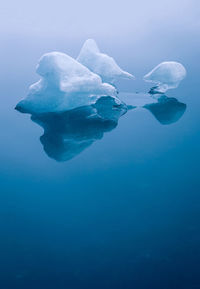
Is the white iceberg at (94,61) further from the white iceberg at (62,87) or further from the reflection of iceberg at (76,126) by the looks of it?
the white iceberg at (62,87)

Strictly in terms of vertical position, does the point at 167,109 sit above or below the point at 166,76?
below

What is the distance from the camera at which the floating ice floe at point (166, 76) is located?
28.7 feet

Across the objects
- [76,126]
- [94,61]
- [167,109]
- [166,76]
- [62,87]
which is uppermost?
[94,61]

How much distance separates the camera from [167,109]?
25.7ft

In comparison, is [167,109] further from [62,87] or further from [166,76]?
[62,87]

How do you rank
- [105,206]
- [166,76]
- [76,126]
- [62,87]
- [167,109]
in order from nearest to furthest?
[105,206] → [76,126] → [62,87] → [167,109] → [166,76]

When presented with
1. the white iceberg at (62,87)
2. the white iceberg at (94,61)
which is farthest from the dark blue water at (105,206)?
the white iceberg at (94,61)

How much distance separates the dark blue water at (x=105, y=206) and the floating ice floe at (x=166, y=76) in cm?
166

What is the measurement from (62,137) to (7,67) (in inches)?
303

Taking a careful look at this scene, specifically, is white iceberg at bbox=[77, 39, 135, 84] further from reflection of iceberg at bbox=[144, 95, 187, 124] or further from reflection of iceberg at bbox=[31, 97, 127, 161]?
reflection of iceberg at bbox=[144, 95, 187, 124]

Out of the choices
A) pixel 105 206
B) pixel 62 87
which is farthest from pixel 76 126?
pixel 105 206

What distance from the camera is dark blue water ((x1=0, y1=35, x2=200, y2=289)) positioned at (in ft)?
10.6

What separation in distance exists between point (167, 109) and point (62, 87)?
98.7 inches

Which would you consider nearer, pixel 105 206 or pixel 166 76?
pixel 105 206
